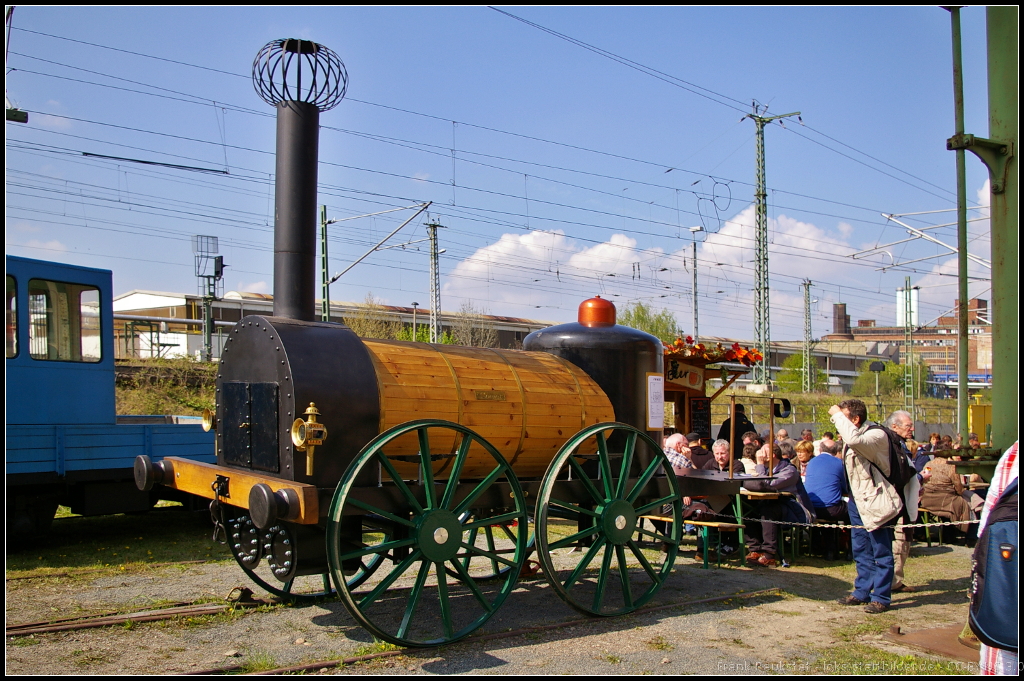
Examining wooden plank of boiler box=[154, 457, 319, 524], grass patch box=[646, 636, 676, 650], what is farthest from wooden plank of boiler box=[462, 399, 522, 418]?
grass patch box=[646, 636, 676, 650]

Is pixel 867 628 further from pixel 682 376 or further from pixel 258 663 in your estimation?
pixel 682 376

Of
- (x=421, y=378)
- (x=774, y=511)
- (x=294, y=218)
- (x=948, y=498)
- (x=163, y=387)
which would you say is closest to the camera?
(x=421, y=378)

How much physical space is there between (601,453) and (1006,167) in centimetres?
319

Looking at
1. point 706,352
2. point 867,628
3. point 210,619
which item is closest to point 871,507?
point 867,628

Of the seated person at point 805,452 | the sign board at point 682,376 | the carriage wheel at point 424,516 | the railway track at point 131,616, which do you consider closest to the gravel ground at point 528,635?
the railway track at point 131,616

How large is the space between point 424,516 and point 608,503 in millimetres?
1542

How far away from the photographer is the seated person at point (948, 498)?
9.53 m

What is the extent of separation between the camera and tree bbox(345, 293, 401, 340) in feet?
97.7

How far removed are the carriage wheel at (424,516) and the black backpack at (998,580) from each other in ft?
9.77

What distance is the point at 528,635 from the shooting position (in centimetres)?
550

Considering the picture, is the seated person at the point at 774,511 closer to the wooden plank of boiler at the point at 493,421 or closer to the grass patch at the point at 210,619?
the wooden plank of boiler at the point at 493,421

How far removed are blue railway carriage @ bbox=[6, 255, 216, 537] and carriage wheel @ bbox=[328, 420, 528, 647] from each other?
13.7ft

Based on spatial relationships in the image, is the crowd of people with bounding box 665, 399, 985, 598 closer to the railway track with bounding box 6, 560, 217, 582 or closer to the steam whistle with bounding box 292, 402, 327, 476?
the steam whistle with bounding box 292, 402, 327, 476

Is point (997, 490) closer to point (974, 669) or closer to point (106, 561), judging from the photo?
point (974, 669)
